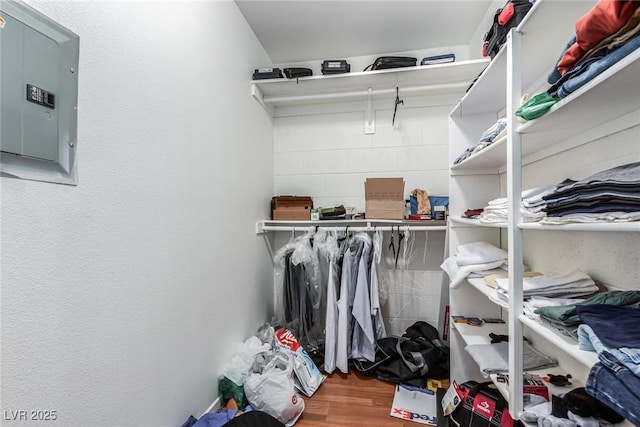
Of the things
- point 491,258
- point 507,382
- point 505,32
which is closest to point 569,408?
point 507,382

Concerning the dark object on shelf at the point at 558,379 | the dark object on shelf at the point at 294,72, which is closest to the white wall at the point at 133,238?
the dark object on shelf at the point at 294,72

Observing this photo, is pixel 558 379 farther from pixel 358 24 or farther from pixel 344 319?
pixel 358 24

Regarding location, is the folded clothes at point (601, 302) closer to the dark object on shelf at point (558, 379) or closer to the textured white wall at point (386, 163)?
the dark object on shelf at point (558, 379)

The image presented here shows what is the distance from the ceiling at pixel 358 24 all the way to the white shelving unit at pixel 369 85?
37 centimetres

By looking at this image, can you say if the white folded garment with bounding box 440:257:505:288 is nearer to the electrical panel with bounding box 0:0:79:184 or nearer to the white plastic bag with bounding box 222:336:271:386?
the white plastic bag with bounding box 222:336:271:386

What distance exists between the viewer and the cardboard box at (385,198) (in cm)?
227

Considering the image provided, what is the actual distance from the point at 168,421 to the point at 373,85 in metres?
2.66

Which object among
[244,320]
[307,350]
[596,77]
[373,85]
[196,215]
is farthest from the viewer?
[373,85]

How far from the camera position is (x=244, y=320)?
2.04m

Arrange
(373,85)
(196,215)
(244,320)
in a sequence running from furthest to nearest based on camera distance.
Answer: (373,85) → (244,320) → (196,215)

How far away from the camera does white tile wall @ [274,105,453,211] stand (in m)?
2.55

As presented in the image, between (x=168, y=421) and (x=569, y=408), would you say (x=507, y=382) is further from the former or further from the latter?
(x=168, y=421)

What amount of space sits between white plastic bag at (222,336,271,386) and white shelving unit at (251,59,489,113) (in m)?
1.94

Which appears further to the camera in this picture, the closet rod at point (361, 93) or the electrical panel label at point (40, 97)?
the closet rod at point (361, 93)
